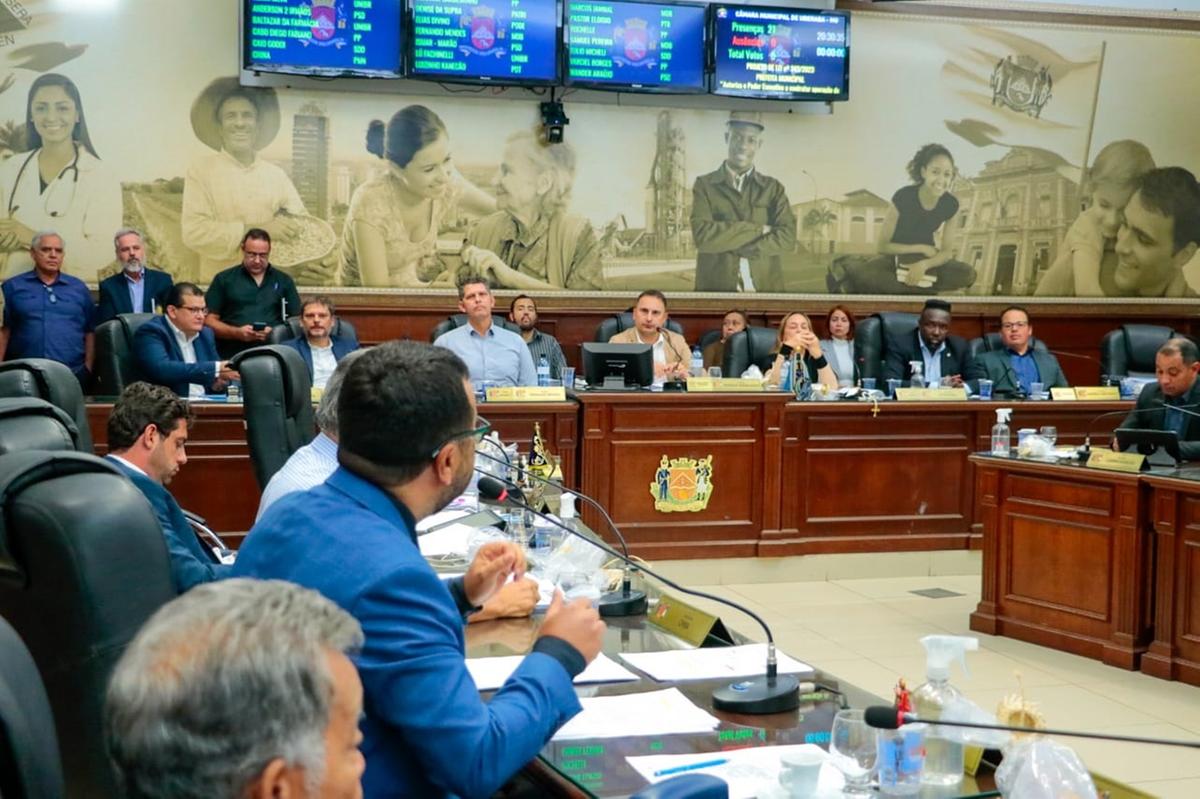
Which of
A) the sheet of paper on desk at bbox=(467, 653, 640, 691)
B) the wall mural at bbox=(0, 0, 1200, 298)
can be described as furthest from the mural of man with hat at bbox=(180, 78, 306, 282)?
the sheet of paper on desk at bbox=(467, 653, 640, 691)

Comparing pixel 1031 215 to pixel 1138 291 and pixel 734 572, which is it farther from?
pixel 734 572

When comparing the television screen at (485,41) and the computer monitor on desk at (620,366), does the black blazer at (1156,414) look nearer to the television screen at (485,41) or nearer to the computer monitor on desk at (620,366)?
the computer monitor on desk at (620,366)

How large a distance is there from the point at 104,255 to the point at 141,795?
7.78m

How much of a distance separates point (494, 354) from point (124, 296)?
2.41 metres

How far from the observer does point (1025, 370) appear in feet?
26.1

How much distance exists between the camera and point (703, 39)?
8.63 meters

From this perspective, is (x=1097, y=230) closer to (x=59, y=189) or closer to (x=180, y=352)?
(x=180, y=352)

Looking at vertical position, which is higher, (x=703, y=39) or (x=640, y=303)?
(x=703, y=39)

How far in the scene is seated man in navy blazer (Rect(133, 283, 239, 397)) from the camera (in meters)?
6.17

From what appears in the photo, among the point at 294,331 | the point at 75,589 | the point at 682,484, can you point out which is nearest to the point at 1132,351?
the point at 682,484

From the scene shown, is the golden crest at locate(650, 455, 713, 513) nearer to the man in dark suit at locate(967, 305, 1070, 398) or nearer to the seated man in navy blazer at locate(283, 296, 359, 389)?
the seated man in navy blazer at locate(283, 296, 359, 389)

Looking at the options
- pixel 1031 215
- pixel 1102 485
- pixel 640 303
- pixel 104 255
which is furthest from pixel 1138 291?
pixel 104 255

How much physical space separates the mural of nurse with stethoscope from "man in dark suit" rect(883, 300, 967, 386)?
16.9ft

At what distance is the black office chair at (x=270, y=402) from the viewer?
12.6 feet
